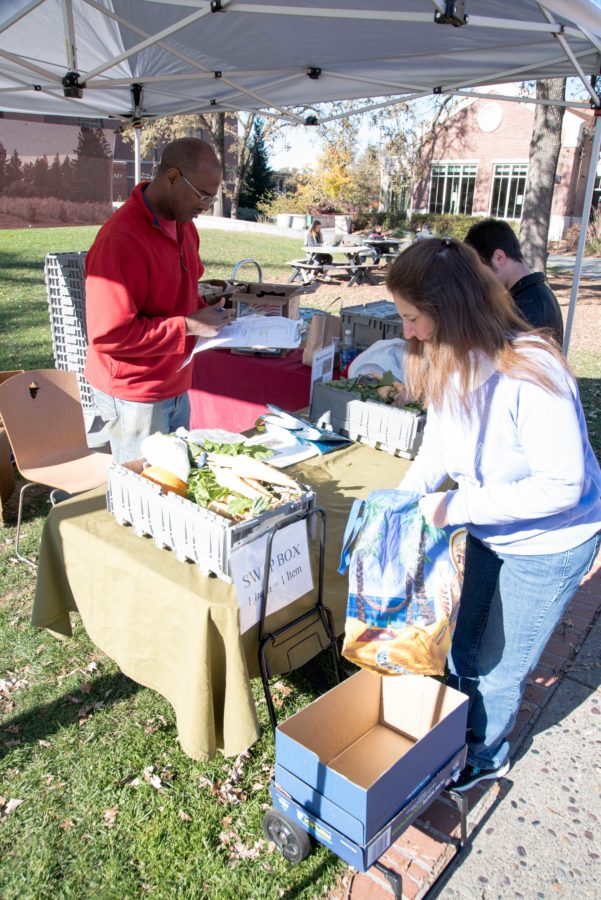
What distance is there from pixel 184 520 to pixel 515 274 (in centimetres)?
189

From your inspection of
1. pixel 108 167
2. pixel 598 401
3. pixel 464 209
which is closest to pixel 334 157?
pixel 464 209

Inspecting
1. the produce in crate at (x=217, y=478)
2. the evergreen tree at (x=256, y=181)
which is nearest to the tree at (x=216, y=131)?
the evergreen tree at (x=256, y=181)

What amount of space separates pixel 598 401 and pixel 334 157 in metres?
27.2

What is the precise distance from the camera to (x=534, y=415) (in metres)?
1.60

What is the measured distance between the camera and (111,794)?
7.54 ft

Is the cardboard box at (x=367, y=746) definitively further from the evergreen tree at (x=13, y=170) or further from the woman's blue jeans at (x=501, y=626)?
the evergreen tree at (x=13, y=170)

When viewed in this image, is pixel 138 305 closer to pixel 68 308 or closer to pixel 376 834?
pixel 376 834

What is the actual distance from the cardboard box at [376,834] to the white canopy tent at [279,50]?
3.03 metres

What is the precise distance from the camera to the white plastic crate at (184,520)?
1.79m

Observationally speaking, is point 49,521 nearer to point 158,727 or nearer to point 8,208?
point 158,727

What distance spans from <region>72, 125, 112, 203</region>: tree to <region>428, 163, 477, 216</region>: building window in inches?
1089

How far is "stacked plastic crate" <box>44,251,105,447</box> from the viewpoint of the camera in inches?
189

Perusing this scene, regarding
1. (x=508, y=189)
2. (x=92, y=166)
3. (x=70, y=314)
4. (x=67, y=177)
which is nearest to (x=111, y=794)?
(x=70, y=314)

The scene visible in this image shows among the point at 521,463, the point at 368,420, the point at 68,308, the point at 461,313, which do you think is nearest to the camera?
the point at 461,313
